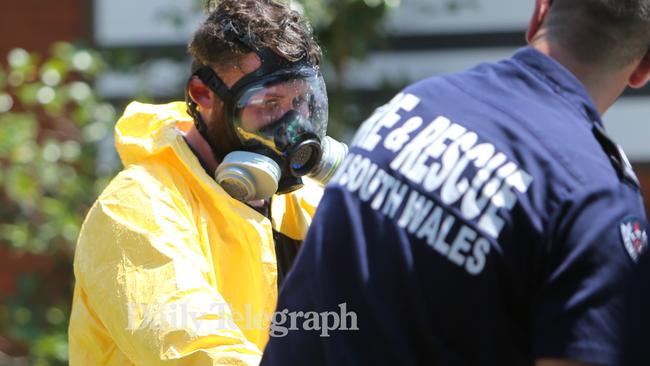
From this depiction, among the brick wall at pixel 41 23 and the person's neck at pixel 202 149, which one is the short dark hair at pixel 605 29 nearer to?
the person's neck at pixel 202 149

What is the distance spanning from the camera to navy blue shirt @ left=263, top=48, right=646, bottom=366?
1.84 m

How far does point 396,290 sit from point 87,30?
17.8 feet

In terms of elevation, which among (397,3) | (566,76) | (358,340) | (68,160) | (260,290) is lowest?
(68,160)

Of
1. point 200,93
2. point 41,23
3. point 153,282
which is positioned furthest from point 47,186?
point 153,282

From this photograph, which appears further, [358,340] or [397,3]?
[397,3]

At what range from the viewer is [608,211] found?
6.04 feet

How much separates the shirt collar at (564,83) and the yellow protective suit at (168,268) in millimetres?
997

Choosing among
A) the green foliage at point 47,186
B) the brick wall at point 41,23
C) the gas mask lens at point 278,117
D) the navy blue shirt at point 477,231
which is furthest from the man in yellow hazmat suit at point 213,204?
the brick wall at point 41,23

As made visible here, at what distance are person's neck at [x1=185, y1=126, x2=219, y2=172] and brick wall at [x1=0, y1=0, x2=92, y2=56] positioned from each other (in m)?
4.07

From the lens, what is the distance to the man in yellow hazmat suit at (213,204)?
2.68 metres

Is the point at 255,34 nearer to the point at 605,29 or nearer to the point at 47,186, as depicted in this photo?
the point at 605,29

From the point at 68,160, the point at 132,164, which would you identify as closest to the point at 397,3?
the point at 68,160

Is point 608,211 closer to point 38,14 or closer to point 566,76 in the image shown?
point 566,76

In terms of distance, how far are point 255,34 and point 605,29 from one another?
1.32 m
